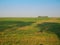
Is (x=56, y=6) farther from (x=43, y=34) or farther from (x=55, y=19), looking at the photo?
(x=43, y=34)

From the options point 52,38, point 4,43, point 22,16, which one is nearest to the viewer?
point 4,43

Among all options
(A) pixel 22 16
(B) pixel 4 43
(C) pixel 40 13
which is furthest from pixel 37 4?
(B) pixel 4 43

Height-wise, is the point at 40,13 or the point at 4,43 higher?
the point at 40,13

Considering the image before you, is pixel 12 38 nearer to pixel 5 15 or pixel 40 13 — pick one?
pixel 5 15

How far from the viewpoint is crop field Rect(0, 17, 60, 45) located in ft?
8.90

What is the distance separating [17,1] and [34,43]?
4.06 feet

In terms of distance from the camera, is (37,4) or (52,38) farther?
(37,4)

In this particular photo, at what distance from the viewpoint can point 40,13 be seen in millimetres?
3086

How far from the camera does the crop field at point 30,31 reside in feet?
8.90

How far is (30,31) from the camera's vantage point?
2883 millimetres

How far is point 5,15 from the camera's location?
2.94 m

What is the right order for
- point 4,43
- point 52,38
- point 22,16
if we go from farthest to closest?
point 22,16 < point 52,38 < point 4,43

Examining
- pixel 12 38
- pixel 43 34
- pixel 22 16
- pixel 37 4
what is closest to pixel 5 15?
pixel 22 16

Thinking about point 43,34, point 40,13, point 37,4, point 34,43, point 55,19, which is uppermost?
point 37,4
